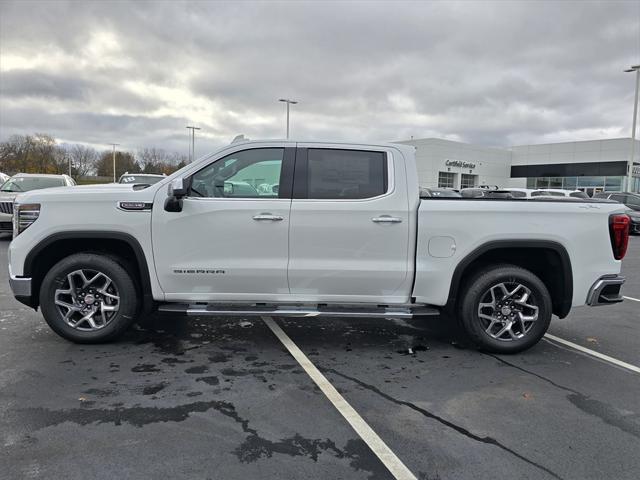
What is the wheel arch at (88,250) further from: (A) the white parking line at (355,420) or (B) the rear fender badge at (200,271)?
(A) the white parking line at (355,420)

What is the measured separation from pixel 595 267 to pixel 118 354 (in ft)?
15.4

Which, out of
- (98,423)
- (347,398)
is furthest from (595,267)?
(98,423)

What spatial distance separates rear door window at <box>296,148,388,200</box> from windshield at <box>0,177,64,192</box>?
36.1ft

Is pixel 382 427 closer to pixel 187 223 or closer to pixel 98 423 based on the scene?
pixel 98 423

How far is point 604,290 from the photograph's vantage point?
4723mm

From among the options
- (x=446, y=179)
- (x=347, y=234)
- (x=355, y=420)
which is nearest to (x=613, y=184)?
(x=446, y=179)

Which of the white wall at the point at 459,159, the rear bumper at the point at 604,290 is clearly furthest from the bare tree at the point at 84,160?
the rear bumper at the point at 604,290

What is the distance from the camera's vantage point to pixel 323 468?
281 centimetres

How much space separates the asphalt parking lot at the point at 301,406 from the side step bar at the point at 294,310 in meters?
0.43

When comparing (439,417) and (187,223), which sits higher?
(187,223)

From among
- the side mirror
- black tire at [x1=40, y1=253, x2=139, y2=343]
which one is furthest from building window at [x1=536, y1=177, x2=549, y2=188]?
black tire at [x1=40, y1=253, x2=139, y2=343]

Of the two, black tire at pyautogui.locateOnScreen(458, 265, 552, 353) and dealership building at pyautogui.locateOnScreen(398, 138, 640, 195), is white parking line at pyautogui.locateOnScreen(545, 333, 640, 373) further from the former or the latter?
dealership building at pyautogui.locateOnScreen(398, 138, 640, 195)

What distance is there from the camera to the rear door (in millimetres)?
4547

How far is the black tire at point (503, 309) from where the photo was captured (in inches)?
186
